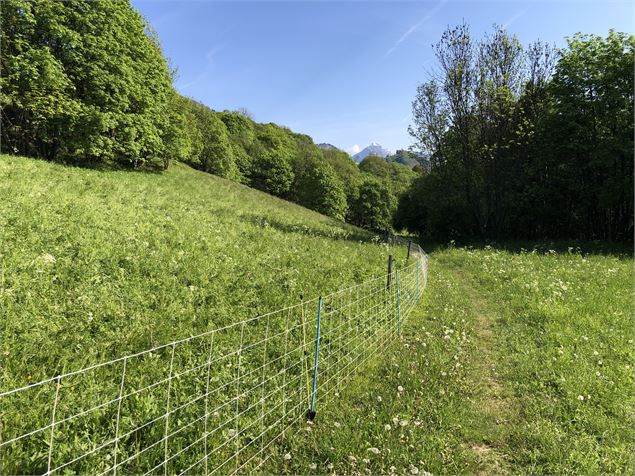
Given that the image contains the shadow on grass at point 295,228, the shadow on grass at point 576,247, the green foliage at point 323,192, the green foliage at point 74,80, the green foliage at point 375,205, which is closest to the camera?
the green foliage at point 74,80

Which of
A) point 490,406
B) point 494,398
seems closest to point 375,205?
point 494,398

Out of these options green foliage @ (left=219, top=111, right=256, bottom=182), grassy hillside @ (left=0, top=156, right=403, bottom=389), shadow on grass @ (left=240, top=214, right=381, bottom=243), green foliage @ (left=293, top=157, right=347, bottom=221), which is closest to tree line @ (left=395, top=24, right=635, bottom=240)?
shadow on grass @ (left=240, top=214, right=381, bottom=243)

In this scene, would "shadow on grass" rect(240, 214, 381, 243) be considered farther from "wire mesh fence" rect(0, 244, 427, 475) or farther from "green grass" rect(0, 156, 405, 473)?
"wire mesh fence" rect(0, 244, 427, 475)

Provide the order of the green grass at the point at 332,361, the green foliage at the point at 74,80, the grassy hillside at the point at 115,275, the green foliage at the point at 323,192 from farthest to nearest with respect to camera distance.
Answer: the green foliage at the point at 323,192 < the green foliage at the point at 74,80 < the grassy hillside at the point at 115,275 < the green grass at the point at 332,361

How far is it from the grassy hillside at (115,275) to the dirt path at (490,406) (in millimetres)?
4048

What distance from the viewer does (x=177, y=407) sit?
182 inches

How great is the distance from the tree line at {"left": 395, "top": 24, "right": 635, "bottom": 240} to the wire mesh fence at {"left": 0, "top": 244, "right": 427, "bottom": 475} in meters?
24.4

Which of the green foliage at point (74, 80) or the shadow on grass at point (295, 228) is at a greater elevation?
the green foliage at point (74, 80)

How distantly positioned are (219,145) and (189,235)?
4752 centimetres

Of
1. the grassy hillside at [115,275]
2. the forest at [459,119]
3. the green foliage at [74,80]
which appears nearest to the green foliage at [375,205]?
the forest at [459,119]

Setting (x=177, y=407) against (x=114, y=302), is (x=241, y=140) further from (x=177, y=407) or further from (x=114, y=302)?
(x=177, y=407)

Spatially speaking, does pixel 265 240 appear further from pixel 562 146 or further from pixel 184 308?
pixel 562 146

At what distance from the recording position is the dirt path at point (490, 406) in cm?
458

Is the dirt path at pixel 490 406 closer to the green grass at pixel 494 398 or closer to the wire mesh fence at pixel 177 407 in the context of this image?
the green grass at pixel 494 398
